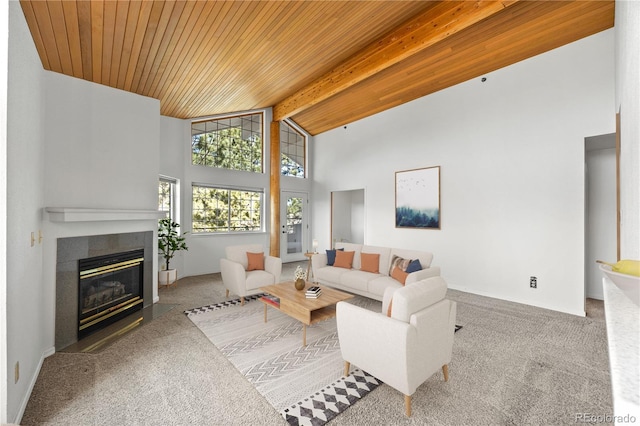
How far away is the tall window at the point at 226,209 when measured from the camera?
609cm

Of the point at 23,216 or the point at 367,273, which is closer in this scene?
the point at 23,216

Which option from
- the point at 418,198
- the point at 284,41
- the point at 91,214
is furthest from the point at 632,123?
the point at 91,214

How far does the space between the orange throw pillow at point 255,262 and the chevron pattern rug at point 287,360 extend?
2.31ft

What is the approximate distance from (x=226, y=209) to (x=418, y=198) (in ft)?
13.9

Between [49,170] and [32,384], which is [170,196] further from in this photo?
[32,384]

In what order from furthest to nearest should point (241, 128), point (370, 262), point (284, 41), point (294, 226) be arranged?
point (294, 226), point (241, 128), point (370, 262), point (284, 41)

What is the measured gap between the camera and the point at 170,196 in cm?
578

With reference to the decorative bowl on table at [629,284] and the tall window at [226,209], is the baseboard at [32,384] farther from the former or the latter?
the tall window at [226,209]

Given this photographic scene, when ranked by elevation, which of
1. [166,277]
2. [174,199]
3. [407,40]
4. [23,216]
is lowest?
[166,277]

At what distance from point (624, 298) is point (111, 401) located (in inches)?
117

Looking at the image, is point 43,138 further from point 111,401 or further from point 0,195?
point 111,401

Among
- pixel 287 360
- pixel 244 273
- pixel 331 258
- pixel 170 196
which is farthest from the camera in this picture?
pixel 170 196

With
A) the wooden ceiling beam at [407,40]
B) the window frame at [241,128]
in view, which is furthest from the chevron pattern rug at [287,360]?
the wooden ceiling beam at [407,40]

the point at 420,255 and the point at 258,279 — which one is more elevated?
the point at 420,255
